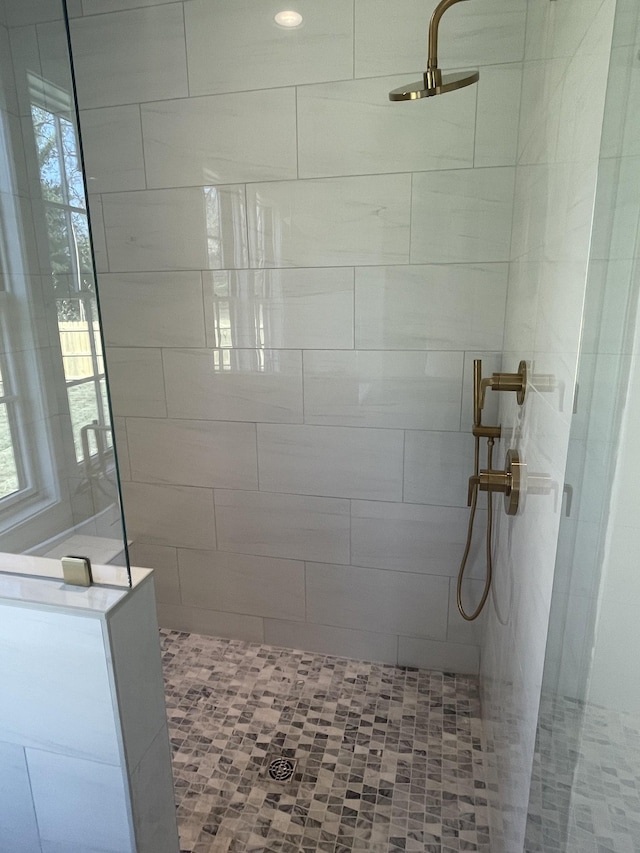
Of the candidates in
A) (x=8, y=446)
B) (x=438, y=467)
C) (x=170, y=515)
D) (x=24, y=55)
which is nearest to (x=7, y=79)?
(x=24, y=55)

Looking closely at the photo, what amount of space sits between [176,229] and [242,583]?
1.32 meters

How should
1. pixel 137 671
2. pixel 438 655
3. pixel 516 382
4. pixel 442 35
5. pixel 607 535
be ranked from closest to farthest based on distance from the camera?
pixel 607 535 → pixel 137 671 → pixel 516 382 → pixel 442 35 → pixel 438 655

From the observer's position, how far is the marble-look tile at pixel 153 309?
1894 millimetres

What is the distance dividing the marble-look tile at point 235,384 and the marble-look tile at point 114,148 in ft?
1.96

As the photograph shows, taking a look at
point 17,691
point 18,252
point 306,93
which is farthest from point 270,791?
point 306,93

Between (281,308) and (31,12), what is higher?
(31,12)

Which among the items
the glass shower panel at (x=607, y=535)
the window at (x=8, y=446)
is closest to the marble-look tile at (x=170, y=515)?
the window at (x=8, y=446)

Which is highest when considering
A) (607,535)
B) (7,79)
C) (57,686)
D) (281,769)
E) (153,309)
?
(7,79)

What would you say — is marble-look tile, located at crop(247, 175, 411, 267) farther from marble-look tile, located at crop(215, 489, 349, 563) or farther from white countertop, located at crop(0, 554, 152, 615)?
white countertop, located at crop(0, 554, 152, 615)

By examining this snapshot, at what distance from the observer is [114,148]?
185 cm

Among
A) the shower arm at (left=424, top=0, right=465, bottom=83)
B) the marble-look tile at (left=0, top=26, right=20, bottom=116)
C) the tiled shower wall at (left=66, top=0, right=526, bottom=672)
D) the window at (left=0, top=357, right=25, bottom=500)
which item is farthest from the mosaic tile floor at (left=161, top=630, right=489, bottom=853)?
the shower arm at (left=424, top=0, right=465, bottom=83)

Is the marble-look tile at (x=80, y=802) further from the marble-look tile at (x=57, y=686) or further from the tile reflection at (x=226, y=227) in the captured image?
the tile reflection at (x=226, y=227)

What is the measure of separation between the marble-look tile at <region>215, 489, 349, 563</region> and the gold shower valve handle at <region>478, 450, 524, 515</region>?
0.77 meters

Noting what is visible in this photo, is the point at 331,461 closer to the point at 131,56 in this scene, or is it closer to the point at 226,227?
the point at 226,227
